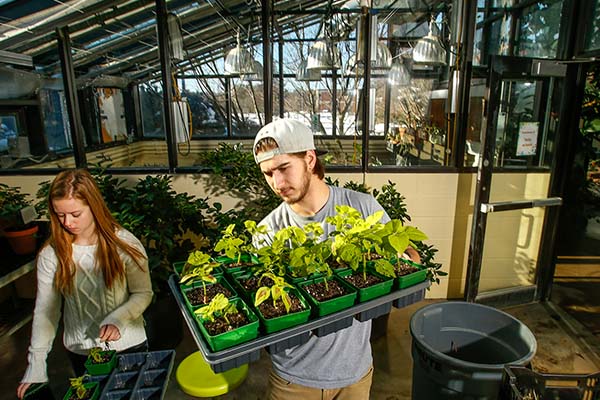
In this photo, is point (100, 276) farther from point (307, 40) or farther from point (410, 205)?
point (307, 40)

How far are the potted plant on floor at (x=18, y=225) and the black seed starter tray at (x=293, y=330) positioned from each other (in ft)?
5.82

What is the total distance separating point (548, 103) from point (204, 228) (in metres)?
2.84

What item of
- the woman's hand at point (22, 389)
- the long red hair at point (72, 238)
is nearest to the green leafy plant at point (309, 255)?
the long red hair at point (72, 238)

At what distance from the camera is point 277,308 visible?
3.27ft

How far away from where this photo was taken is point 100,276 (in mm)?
1562

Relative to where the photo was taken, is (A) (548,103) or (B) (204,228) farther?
(A) (548,103)

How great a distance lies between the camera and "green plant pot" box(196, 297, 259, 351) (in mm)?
881

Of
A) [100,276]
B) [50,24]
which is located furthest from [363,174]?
[50,24]

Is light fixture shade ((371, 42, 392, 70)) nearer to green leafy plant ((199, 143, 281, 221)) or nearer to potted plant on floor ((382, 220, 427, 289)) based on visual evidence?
green leafy plant ((199, 143, 281, 221))

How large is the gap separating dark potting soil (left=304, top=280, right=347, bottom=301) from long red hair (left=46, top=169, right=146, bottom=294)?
0.88 m

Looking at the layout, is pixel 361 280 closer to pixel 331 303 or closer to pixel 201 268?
pixel 331 303

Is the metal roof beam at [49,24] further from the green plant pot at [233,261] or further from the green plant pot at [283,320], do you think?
the green plant pot at [283,320]

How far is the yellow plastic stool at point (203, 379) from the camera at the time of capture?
2.25 m

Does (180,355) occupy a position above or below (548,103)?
below
